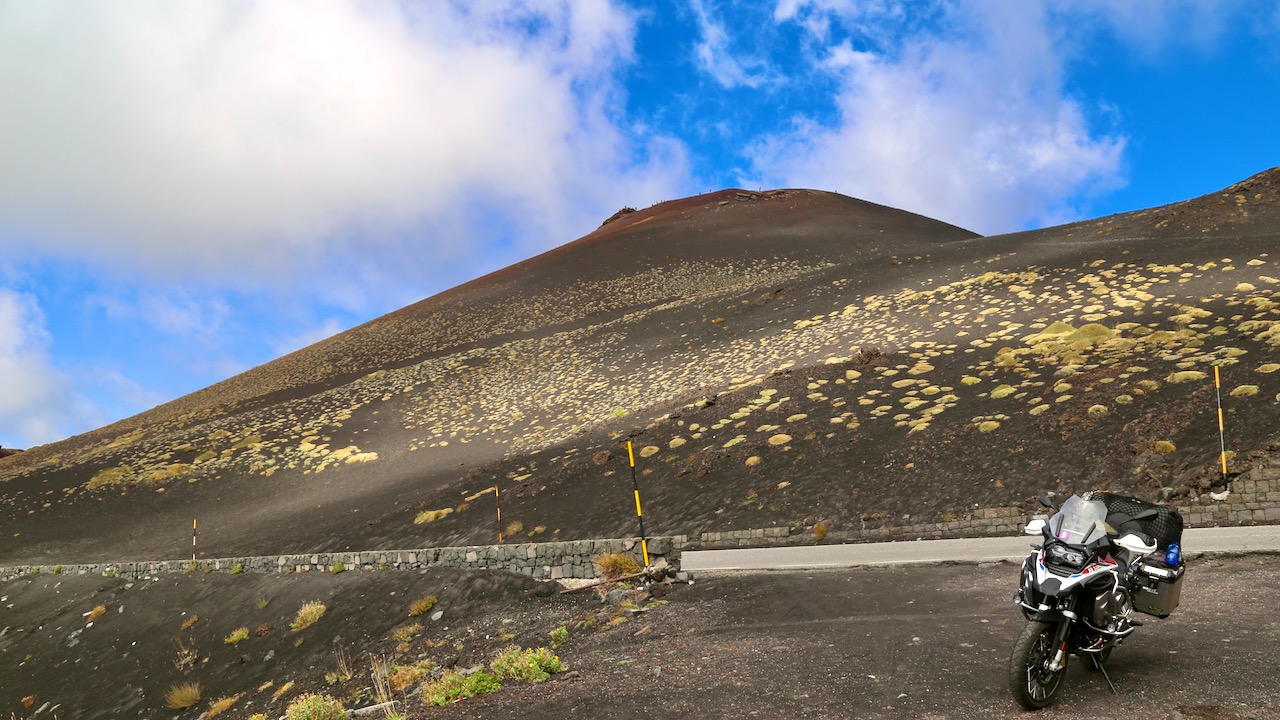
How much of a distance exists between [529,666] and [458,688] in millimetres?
776

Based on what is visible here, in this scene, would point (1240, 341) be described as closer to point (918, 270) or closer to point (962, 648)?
point (962, 648)

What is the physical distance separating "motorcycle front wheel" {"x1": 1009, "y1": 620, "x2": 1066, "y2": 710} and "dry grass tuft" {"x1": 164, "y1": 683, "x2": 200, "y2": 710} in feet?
51.5

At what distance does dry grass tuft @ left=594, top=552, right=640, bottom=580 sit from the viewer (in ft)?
42.3

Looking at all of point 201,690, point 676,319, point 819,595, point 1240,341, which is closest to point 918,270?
point 676,319

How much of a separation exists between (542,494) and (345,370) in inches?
1499

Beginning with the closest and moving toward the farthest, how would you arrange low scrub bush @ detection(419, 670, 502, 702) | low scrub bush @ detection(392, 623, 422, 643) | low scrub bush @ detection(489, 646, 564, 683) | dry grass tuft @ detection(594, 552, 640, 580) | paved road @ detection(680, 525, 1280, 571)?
low scrub bush @ detection(419, 670, 502, 702) < low scrub bush @ detection(489, 646, 564, 683) < paved road @ detection(680, 525, 1280, 571) < dry grass tuft @ detection(594, 552, 640, 580) < low scrub bush @ detection(392, 623, 422, 643)

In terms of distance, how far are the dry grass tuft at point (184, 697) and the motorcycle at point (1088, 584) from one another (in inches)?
618

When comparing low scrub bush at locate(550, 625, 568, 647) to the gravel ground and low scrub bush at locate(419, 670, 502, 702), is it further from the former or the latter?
low scrub bush at locate(419, 670, 502, 702)

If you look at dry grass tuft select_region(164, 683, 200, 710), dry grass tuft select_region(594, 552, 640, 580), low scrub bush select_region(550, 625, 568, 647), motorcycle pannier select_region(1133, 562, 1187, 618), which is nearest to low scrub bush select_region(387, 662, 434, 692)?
low scrub bush select_region(550, 625, 568, 647)

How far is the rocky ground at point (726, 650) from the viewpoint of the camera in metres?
6.00

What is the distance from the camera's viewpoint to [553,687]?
25.9 feet

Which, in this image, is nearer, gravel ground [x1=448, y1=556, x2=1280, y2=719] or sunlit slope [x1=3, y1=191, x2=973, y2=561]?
gravel ground [x1=448, y1=556, x2=1280, y2=719]

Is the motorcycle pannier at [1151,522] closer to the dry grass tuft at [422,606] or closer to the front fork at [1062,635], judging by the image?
the front fork at [1062,635]

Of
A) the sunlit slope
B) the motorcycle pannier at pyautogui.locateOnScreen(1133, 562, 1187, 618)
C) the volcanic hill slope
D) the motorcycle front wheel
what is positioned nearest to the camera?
the motorcycle front wheel
